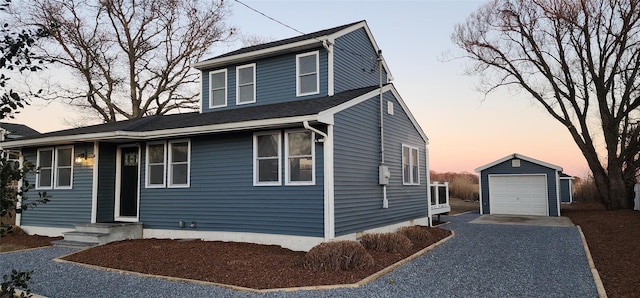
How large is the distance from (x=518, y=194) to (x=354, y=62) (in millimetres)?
13153

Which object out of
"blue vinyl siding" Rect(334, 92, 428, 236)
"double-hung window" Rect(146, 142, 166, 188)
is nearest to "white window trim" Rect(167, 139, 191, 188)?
"double-hung window" Rect(146, 142, 166, 188)

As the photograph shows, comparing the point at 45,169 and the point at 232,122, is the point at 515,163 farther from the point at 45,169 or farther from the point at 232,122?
the point at 45,169

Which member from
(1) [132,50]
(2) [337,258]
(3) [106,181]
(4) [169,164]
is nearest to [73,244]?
(3) [106,181]

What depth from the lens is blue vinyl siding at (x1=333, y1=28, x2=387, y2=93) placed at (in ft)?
39.0

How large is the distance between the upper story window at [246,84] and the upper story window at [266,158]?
2.94m

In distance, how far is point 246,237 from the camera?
32.7 feet

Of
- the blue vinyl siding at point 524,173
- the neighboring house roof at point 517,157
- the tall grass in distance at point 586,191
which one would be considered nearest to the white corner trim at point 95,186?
the neighboring house roof at point 517,157

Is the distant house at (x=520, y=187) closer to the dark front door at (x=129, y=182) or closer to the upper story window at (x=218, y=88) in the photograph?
the upper story window at (x=218, y=88)

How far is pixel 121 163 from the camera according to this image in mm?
12281

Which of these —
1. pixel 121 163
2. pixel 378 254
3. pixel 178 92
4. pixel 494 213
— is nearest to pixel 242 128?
pixel 378 254

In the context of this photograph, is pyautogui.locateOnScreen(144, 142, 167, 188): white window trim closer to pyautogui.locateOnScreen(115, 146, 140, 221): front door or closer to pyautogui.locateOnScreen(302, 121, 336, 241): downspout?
pyautogui.locateOnScreen(115, 146, 140, 221): front door

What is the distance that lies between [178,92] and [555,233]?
2225cm

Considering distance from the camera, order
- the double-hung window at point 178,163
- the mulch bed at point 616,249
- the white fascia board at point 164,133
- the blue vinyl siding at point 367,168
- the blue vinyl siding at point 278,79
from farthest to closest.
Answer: the blue vinyl siding at point 278,79, the double-hung window at point 178,163, the blue vinyl siding at point 367,168, the white fascia board at point 164,133, the mulch bed at point 616,249

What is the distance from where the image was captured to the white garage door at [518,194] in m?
20.5
